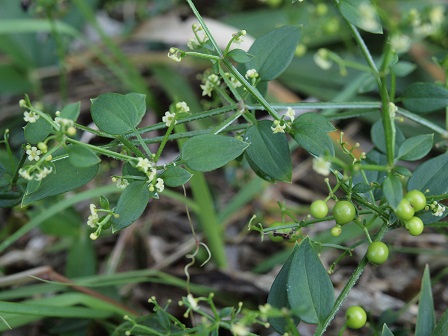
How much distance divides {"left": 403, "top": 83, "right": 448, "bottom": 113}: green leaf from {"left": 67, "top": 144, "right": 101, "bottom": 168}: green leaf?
0.64 metres

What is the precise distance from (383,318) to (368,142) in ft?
2.40

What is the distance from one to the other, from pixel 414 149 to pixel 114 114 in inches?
19.1

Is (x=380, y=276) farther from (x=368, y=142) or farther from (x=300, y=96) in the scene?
(x=300, y=96)

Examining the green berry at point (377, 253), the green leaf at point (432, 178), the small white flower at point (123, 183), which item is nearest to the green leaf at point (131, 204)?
the small white flower at point (123, 183)

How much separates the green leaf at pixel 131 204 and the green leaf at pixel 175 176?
0.11 ft

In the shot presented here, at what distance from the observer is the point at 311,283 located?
33.4 inches

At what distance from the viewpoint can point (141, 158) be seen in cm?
81

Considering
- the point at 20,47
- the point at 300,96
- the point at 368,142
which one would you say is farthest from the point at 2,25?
the point at 368,142

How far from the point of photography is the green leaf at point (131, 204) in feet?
2.73

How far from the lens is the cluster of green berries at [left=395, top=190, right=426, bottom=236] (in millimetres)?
786

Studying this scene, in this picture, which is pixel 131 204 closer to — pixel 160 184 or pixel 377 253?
pixel 160 184

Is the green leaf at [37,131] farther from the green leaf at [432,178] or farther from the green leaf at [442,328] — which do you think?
the green leaf at [442,328]

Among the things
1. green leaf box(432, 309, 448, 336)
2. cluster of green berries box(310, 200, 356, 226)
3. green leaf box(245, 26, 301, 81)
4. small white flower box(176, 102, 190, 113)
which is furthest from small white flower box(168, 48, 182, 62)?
green leaf box(432, 309, 448, 336)

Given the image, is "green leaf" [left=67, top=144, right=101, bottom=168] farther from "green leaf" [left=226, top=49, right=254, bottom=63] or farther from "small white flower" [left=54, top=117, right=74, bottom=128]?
"green leaf" [left=226, top=49, right=254, bottom=63]
